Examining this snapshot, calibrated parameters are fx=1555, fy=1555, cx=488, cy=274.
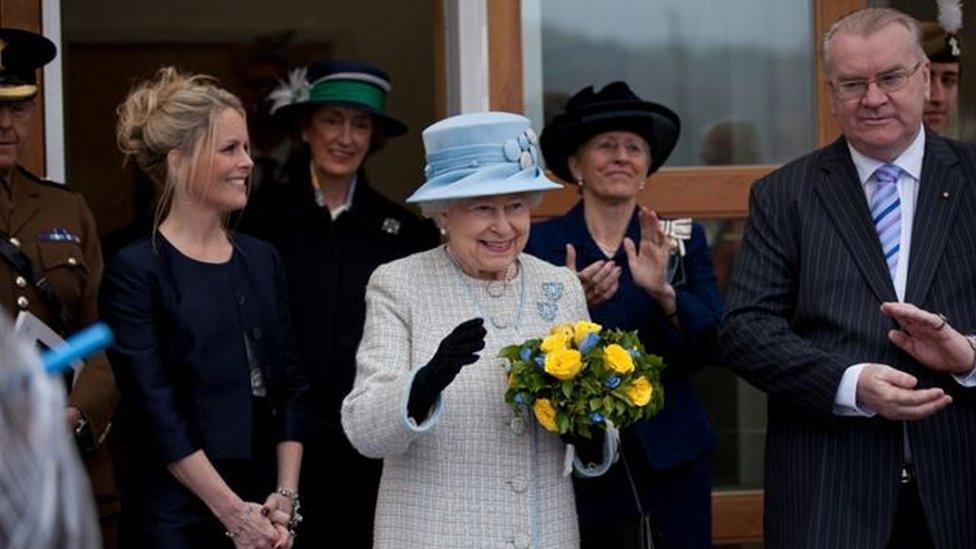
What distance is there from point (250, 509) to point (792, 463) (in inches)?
48.7

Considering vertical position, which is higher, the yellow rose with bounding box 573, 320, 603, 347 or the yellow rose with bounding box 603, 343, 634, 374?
the yellow rose with bounding box 573, 320, 603, 347

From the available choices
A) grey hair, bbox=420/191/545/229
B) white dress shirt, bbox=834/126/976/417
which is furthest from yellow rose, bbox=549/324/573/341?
white dress shirt, bbox=834/126/976/417

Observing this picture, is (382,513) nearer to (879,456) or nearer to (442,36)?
(879,456)

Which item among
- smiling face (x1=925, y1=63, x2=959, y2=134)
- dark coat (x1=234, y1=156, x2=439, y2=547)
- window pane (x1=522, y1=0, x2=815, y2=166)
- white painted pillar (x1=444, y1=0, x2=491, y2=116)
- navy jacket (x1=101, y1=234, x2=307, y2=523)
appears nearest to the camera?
navy jacket (x1=101, y1=234, x2=307, y2=523)

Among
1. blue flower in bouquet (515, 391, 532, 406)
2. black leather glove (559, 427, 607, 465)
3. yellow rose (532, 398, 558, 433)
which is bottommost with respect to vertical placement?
black leather glove (559, 427, 607, 465)

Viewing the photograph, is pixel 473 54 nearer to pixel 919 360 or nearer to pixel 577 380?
pixel 577 380

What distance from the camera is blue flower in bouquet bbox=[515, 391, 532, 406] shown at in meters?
3.21

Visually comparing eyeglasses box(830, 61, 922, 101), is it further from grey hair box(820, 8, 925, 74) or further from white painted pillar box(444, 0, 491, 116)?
white painted pillar box(444, 0, 491, 116)

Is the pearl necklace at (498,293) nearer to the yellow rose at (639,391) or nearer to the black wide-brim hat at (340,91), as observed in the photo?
the yellow rose at (639,391)

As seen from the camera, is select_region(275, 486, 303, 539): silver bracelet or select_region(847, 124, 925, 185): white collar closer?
select_region(847, 124, 925, 185): white collar

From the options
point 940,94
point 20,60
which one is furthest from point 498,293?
point 940,94

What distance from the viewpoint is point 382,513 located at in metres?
3.42

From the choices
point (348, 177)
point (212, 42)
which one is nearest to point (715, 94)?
point (348, 177)

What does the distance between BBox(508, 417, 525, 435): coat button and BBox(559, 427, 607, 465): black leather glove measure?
9 cm
